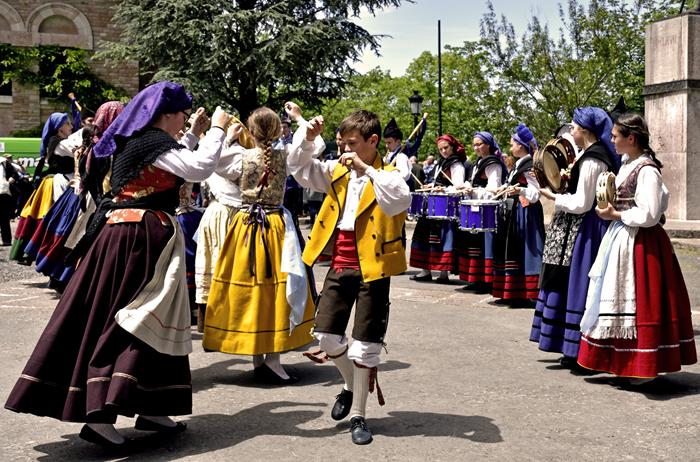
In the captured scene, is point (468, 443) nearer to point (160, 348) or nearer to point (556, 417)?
point (556, 417)

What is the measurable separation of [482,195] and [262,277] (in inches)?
189

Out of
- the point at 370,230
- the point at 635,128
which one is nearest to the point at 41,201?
the point at 370,230

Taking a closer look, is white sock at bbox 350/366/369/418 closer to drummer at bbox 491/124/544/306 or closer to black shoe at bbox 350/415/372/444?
black shoe at bbox 350/415/372/444

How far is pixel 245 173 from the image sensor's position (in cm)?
618

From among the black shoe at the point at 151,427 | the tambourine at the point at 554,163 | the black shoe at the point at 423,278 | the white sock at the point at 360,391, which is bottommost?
the black shoe at the point at 151,427

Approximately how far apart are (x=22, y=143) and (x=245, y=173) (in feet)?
81.1

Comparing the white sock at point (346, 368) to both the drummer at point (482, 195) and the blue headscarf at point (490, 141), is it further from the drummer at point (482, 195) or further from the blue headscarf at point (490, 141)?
the blue headscarf at point (490, 141)

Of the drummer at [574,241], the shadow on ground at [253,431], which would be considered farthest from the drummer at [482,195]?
the shadow on ground at [253,431]

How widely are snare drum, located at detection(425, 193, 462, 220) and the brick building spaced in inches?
1060

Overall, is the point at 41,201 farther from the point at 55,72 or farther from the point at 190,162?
the point at 55,72

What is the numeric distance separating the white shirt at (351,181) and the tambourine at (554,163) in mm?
2019

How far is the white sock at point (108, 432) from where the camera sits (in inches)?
180

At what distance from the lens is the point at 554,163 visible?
6668mm

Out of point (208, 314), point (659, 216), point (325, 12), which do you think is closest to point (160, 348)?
point (208, 314)
